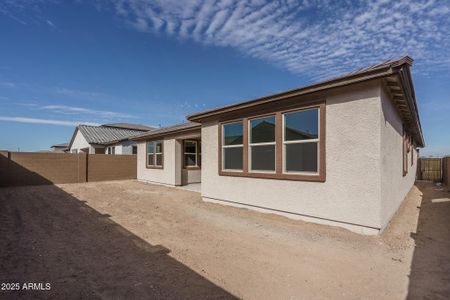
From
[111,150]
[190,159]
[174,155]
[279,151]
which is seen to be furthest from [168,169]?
[111,150]

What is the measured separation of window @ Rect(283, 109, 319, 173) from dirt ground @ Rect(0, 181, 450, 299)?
149 centimetres

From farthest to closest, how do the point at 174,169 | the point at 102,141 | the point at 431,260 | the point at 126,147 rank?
the point at 102,141, the point at 126,147, the point at 174,169, the point at 431,260

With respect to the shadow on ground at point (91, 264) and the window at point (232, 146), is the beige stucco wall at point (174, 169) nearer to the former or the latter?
the window at point (232, 146)

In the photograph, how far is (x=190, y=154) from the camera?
13930mm

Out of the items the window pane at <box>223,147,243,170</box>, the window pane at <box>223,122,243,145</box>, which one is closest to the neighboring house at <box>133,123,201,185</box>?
the window pane at <box>223,122,243,145</box>

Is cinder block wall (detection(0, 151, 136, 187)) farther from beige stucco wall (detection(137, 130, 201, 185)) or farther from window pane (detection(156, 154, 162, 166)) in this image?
window pane (detection(156, 154, 162, 166))

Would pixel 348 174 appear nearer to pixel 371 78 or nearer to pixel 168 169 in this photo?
pixel 371 78

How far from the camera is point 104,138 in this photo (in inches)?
1003

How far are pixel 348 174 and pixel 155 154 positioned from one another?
1215cm

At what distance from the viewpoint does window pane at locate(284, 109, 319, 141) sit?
607 centimetres

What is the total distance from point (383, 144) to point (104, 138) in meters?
26.1

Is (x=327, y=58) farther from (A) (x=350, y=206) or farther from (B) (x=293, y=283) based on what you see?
(B) (x=293, y=283)

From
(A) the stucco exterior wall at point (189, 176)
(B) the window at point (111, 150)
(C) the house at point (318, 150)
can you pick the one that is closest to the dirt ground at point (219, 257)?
(C) the house at point (318, 150)

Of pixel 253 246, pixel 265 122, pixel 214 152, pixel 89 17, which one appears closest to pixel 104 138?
pixel 89 17
